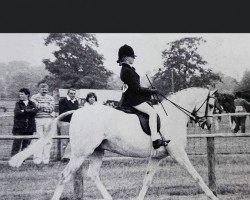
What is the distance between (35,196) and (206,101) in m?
3.11

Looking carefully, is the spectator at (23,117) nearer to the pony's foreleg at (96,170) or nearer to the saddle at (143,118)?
the pony's foreleg at (96,170)

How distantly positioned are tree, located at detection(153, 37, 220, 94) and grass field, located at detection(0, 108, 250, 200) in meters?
1.80

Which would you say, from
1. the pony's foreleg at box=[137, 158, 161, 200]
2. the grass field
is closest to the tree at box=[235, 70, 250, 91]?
the grass field

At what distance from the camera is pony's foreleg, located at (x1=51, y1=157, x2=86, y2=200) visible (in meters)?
5.38

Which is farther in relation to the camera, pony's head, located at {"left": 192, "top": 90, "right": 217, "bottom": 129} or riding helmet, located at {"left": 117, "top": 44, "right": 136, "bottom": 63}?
pony's head, located at {"left": 192, "top": 90, "right": 217, "bottom": 129}

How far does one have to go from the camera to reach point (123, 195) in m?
6.24

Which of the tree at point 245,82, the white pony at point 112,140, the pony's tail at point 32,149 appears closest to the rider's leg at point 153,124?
the white pony at point 112,140

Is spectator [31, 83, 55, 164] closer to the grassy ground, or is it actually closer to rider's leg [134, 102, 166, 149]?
the grassy ground

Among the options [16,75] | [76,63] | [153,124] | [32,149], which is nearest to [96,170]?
[32,149]

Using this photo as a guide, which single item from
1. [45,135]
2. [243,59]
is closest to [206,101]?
[243,59]

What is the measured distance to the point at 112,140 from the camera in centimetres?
582

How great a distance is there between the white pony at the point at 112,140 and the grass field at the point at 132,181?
21.7 inches

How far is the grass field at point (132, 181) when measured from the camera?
6203mm

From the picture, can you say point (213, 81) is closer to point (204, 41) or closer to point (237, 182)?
point (204, 41)
